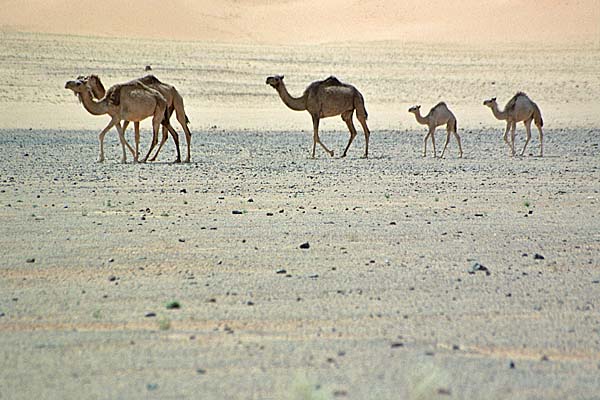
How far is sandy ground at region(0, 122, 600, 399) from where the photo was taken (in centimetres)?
602

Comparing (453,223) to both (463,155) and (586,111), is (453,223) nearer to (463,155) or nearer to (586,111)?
(463,155)

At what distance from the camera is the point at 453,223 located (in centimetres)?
1202

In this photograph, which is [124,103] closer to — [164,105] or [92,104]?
[92,104]

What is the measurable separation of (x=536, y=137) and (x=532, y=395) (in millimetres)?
23072

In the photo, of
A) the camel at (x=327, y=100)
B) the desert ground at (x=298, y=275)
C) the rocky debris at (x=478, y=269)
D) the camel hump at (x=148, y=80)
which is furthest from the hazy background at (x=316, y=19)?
the rocky debris at (x=478, y=269)

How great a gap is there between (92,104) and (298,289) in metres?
12.5

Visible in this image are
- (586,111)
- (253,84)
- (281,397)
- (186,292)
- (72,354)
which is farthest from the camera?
(253,84)

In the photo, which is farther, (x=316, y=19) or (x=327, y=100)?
(x=316, y=19)

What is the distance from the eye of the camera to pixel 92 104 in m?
20.0

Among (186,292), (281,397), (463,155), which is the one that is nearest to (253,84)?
(463,155)

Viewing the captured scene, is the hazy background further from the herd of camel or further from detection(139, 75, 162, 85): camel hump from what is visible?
detection(139, 75, 162, 85): camel hump

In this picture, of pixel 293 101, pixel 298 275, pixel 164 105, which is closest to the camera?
pixel 298 275

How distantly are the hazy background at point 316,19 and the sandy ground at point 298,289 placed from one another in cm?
5890

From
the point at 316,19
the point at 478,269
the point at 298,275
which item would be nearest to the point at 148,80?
the point at 298,275
